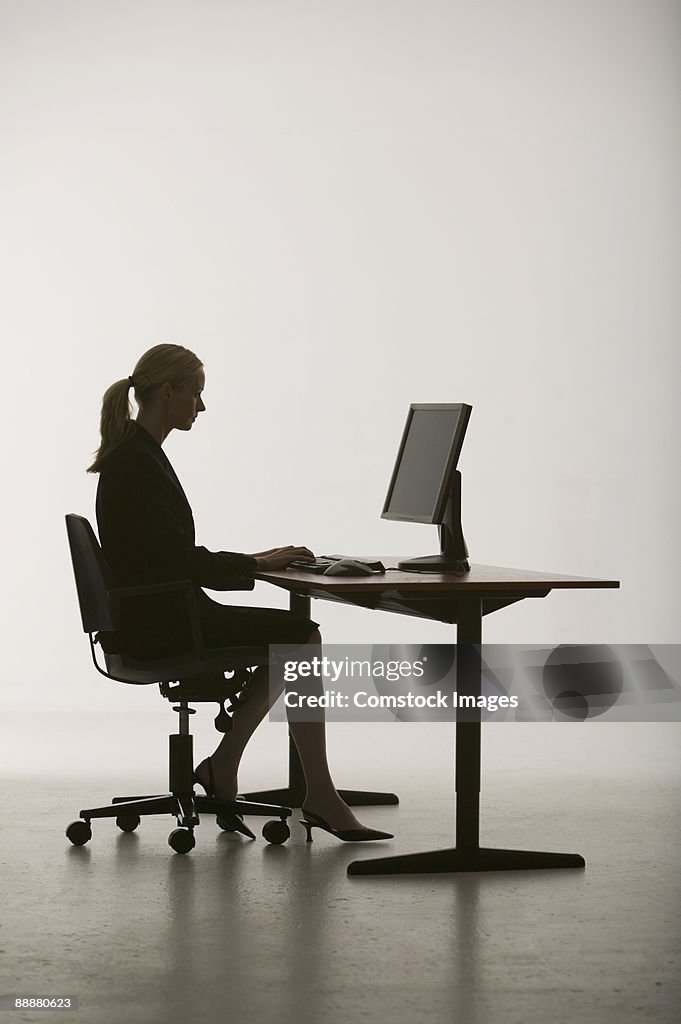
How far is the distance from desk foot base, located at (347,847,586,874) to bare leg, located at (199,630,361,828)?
272 millimetres

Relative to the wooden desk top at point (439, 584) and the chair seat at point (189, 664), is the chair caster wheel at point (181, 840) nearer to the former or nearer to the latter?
the chair seat at point (189, 664)

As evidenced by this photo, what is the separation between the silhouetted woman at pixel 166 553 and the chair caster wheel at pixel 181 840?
34 cm

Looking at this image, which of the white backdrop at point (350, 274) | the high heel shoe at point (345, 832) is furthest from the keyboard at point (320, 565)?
the white backdrop at point (350, 274)

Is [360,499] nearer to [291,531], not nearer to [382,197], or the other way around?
[291,531]

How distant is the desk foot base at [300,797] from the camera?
182 inches

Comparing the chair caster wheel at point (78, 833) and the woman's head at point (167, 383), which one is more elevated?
the woman's head at point (167, 383)

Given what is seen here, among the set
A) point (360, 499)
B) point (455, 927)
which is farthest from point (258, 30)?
point (455, 927)

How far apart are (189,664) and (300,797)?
3.09ft

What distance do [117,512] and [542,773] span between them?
2.17m

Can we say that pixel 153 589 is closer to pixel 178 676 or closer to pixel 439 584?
pixel 178 676

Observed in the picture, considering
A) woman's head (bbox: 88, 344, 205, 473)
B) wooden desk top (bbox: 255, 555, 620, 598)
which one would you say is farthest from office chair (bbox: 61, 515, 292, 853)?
woman's head (bbox: 88, 344, 205, 473)

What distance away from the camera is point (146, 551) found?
3.89 meters

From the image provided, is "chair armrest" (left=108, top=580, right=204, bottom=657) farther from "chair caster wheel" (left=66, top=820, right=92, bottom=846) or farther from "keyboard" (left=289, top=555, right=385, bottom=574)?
"chair caster wheel" (left=66, top=820, right=92, bottom=846)

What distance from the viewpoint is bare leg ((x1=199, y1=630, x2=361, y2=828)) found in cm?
399
